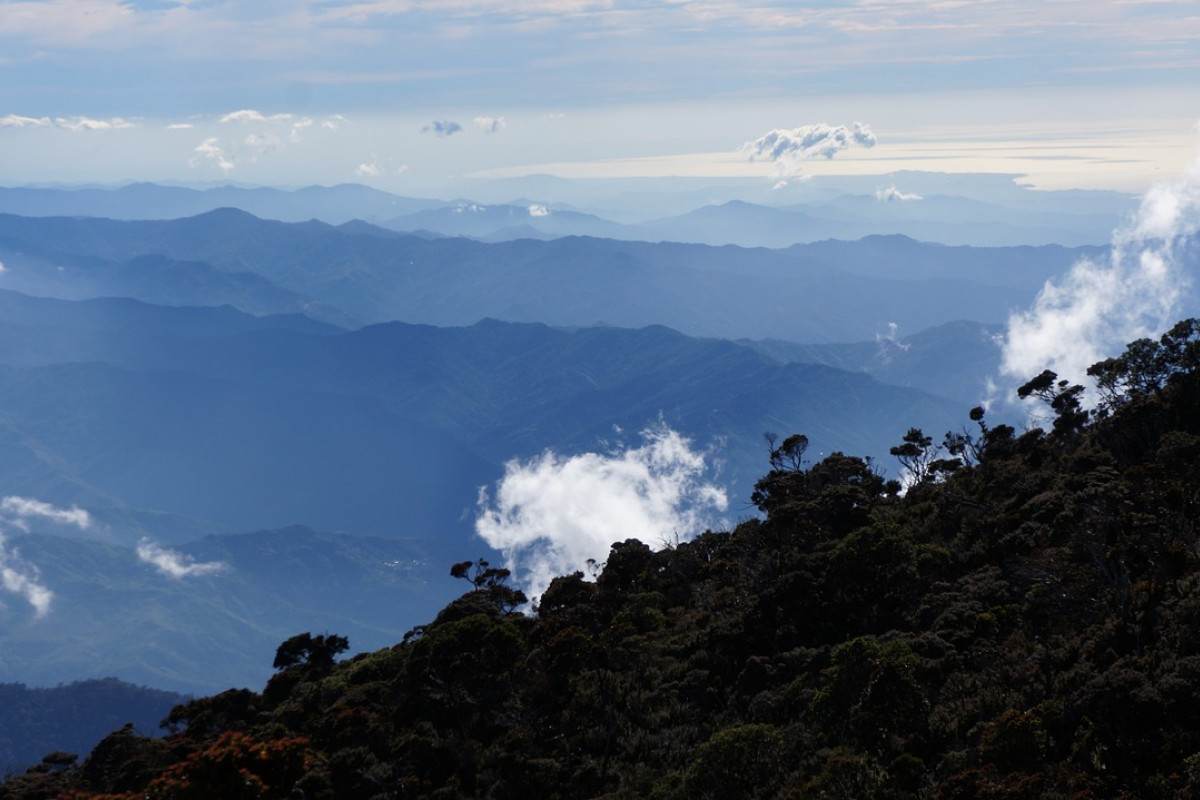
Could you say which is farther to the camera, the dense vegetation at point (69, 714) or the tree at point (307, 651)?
the dense vegetation at point (69, 714)

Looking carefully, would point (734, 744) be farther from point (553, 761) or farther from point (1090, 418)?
point (1090, 418)

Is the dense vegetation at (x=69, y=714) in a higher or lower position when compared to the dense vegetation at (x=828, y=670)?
higher

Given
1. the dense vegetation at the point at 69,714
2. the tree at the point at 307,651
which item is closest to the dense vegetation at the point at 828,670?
the tree at the point at 307,651

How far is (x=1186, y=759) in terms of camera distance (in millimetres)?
16578

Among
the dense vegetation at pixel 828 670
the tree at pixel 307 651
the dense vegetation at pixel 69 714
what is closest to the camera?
the dense vegetation at pixel 828 670

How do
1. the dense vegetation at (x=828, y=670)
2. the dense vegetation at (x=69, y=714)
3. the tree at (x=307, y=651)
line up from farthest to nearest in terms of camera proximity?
the dense vegetation at (x=69, y=714) < the tree at (x=307, y=651) < the dense vegetation at (x=828, y=670)

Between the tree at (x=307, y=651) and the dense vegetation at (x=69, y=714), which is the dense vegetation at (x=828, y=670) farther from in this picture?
the dense vegetation at (x=69, y=714)

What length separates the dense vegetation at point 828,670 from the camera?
63.5 feet

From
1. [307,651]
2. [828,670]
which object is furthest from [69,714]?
[828,670]

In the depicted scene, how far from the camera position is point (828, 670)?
26.1 m

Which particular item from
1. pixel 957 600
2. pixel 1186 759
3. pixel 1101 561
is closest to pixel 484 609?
pixel 957 600

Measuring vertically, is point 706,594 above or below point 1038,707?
above

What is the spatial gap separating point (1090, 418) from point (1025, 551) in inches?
907

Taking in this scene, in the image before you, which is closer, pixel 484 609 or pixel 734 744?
pixel 734 744
